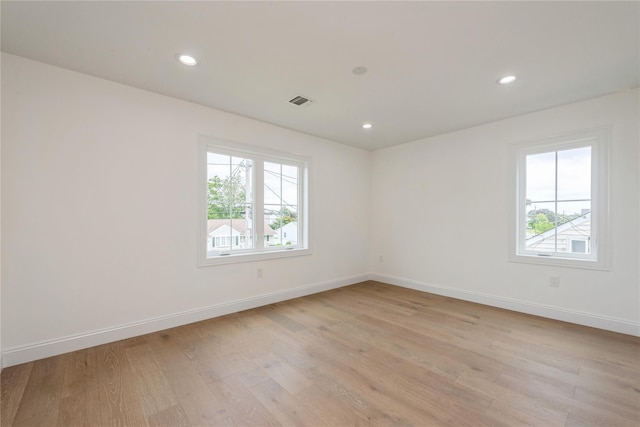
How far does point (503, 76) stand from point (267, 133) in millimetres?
2777

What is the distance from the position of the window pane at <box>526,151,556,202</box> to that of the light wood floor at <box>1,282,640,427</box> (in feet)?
5.09

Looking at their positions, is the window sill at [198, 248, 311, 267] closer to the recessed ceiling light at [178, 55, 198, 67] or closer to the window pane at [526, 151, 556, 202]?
the recessed ceiling light at [178, 55, 198, 67]

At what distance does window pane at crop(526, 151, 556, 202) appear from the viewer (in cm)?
334

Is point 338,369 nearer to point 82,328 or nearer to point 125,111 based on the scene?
point 82,328

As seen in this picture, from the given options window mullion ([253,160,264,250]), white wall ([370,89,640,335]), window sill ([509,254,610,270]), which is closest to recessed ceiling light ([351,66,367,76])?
window mullion ([253,160,264,250])

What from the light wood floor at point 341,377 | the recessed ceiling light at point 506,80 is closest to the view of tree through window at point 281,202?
the light wood floor at point 341,377

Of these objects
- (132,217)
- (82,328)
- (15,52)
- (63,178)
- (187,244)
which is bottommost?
(82,328)

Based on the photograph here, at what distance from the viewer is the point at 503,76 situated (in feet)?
8.25

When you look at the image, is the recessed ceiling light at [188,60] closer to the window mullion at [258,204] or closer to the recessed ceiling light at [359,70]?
the recessed ceiling light at [359,70]

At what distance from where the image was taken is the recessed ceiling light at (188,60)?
2238 mm

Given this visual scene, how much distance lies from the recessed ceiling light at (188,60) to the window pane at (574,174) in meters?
4.18

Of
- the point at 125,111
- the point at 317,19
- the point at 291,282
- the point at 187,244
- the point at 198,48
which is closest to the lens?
the point at 317,19

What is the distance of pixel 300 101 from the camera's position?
307cm

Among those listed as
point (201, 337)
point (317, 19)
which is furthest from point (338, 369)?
point (317, 19)
